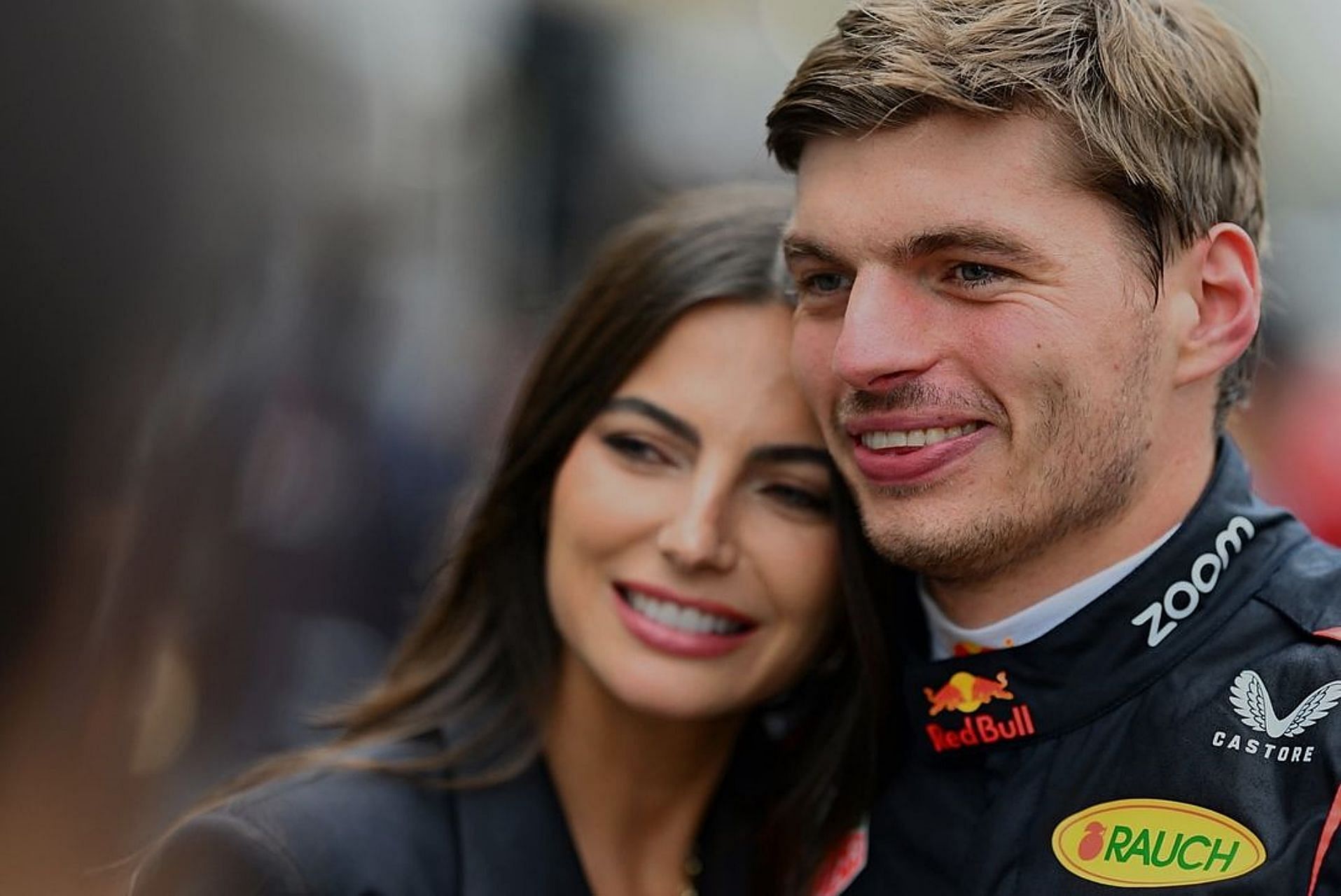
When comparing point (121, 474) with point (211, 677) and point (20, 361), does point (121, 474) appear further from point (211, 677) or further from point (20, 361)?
point (211, 677)

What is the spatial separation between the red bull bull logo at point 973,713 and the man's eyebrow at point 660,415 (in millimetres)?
713

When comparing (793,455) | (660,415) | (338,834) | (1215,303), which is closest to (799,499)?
(793,455)

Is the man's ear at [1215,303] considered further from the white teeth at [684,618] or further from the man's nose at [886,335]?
the white teeth at [684,618]

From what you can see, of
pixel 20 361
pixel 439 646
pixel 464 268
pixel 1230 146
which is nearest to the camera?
pixel 20 361

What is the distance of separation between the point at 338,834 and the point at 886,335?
1296 mm

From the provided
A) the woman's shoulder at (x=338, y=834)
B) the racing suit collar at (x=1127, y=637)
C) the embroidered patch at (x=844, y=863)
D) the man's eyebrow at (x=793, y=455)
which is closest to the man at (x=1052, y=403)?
the racing suit collar at (x=1127, y=637)

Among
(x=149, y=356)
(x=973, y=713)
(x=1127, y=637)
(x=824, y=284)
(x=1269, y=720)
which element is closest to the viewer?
(x=149, y=356)

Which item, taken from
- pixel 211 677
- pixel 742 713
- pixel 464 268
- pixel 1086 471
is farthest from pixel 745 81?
pixel 211 677

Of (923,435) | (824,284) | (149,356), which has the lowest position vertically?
(923,435)

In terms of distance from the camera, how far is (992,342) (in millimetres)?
2533

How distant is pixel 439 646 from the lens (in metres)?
3.43

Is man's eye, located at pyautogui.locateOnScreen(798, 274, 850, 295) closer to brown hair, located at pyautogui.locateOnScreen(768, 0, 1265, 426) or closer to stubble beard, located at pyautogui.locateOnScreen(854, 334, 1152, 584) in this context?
brown hair, located at pyautogui.locateOnScreen(768, 0, 1265, 426)

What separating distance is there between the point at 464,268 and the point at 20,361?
4.99 metres

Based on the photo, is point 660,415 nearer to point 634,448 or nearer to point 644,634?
point 634,448
